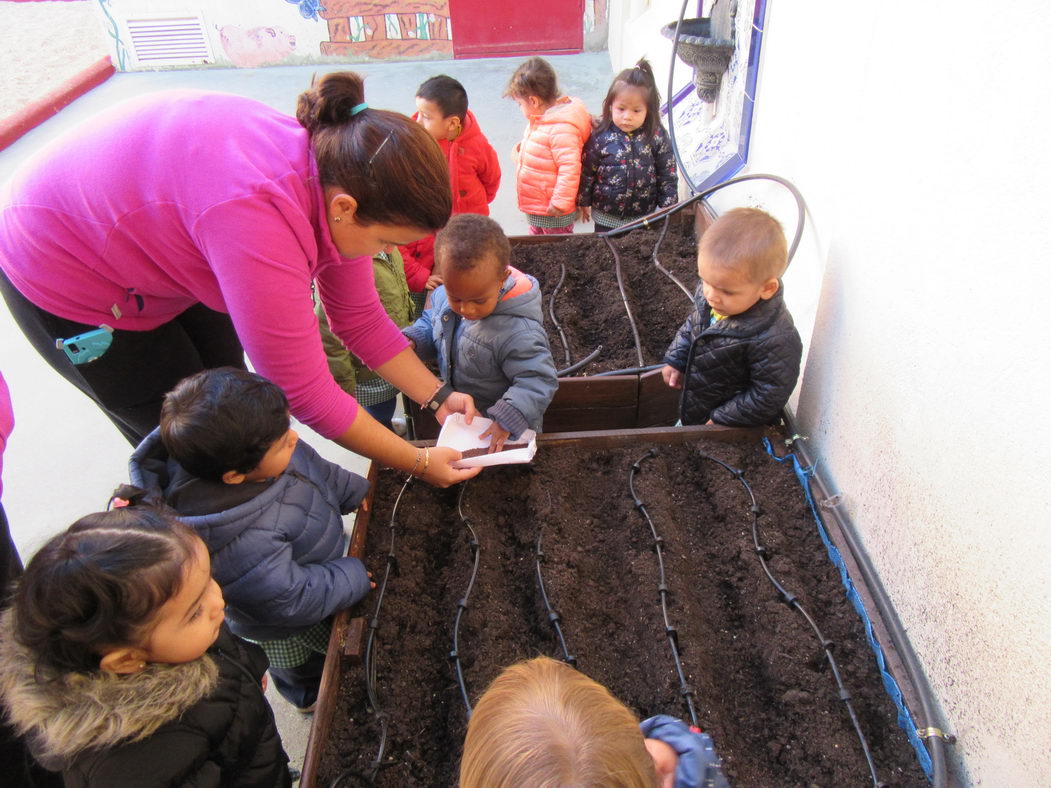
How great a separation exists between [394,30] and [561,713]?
8450mm

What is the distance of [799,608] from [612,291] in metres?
1.79

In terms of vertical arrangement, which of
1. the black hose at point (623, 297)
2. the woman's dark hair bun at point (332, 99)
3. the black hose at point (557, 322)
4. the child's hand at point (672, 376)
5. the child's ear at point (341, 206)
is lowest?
the black hose at point (557, 322)

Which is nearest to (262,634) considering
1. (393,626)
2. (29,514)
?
(393,626)

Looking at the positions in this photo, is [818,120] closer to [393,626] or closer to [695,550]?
[695,550]

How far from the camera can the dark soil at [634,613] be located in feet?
4.60

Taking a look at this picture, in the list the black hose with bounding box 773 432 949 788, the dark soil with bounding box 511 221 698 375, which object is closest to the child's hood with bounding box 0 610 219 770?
the black hose with bounding box 773 432 949 788

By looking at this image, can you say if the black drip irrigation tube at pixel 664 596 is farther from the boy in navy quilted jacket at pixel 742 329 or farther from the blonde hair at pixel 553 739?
the blonde hair at pixel 553 739

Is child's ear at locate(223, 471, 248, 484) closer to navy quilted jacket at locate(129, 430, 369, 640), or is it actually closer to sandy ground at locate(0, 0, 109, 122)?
navy quilted jacket at locate(129, 430, 369, 640)

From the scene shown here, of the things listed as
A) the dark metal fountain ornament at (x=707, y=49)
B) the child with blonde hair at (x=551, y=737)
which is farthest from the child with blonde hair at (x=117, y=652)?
the dark metal fountain ornament at (x=707, y=49)

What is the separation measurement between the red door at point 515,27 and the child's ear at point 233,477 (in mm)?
7643

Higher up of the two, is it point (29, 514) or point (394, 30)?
point (394, 30)

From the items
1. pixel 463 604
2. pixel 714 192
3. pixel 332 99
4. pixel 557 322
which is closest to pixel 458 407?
pixel 463 604

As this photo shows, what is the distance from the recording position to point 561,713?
818mm

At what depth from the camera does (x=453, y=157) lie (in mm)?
3141
